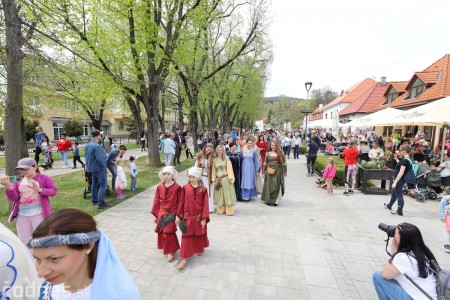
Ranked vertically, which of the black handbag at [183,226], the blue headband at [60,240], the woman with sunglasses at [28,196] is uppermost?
the blue headband at [60,240]

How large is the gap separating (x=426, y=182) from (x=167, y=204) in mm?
8921

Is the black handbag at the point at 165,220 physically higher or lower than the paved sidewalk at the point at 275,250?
higher

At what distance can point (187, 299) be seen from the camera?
323cm

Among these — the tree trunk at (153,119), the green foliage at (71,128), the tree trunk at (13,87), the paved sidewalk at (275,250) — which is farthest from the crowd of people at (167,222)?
the green foliage at (71,128)

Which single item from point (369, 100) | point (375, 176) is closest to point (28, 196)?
point (375, 176)

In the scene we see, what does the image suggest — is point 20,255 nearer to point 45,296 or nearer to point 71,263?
point 45,296

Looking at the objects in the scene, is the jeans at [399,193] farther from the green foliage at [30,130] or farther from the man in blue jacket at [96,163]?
the green foliage at [30,130]

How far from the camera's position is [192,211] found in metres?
4.05

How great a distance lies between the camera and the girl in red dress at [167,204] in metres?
4.00

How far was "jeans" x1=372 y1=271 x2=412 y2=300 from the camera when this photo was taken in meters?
2.60

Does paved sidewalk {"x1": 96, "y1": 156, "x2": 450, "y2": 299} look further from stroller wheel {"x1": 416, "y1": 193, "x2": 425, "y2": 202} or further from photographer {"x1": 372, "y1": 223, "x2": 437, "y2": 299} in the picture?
photographer {"x1": 372, "y1": 223, "x2": 437, "y2": 299}

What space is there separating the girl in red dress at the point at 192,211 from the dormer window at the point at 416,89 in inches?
874

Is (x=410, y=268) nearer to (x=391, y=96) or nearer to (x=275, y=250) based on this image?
(x=275, y=250)

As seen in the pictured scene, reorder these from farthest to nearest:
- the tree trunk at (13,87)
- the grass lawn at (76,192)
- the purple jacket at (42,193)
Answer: the grass lawn at (76,192) → the tree trunk at (13,87) → the purple jacket at (42,193)
